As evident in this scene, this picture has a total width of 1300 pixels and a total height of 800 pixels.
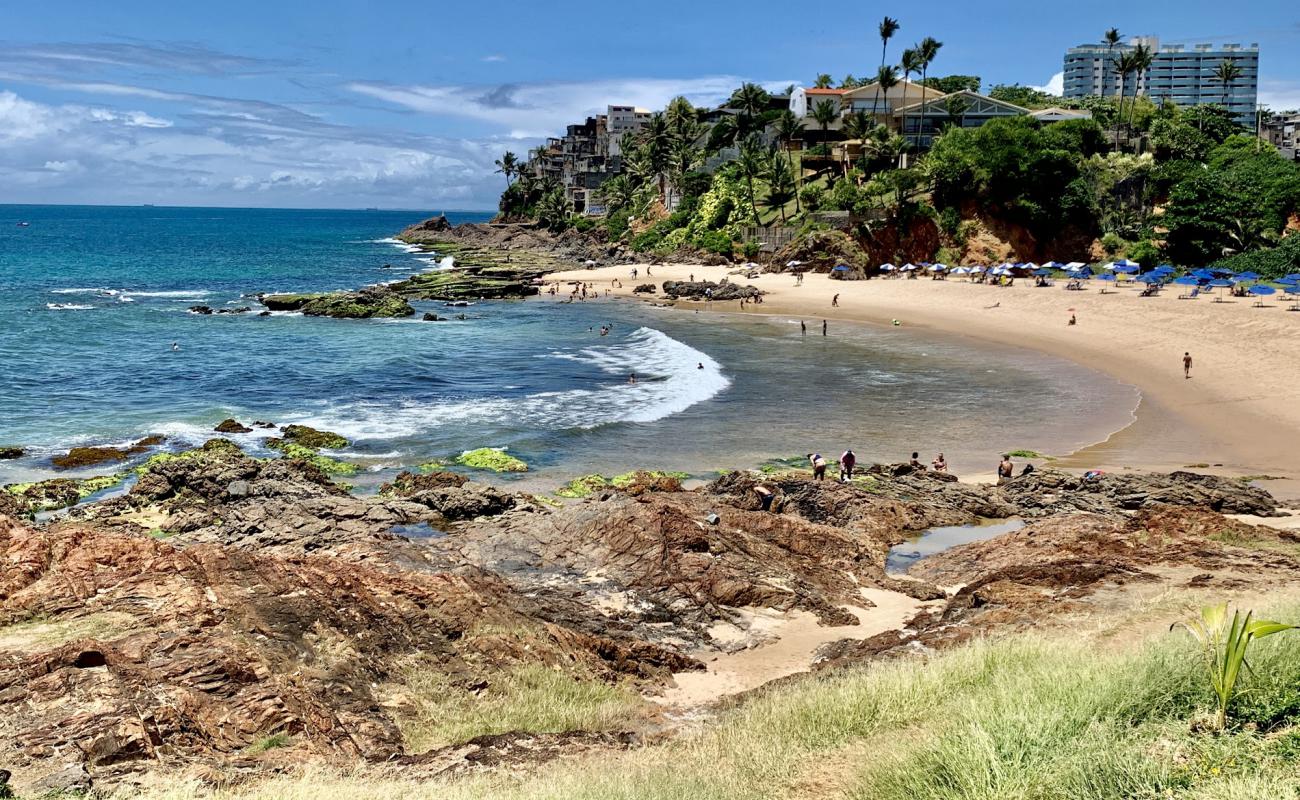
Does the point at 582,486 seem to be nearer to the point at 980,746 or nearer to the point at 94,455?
the point at 94,455

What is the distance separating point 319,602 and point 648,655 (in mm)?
4455

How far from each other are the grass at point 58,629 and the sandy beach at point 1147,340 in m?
23.8

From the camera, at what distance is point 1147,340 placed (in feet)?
151

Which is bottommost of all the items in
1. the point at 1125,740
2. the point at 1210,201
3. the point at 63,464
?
the point at 63,464

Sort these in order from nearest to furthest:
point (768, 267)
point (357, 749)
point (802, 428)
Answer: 1. point (357, 749)
2. point (802, 428)
3. point (768, 267)

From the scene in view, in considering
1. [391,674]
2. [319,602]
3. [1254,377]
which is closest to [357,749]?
[391,674]

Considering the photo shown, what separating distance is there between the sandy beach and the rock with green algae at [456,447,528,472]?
15650 millimetres

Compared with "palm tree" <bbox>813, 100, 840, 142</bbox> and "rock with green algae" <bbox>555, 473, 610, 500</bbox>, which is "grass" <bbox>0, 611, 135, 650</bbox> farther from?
"palm tree" <bbox>813, 100, 840, 142</bbox>

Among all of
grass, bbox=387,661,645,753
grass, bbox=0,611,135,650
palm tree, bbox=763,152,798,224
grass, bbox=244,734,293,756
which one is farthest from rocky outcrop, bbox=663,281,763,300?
grass, bbox=244,734,293,756

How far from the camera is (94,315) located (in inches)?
2478

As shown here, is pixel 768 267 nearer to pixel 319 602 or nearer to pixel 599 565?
pixel 599 565

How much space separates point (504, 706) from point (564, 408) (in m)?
25.3

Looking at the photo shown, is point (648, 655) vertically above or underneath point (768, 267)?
underneath

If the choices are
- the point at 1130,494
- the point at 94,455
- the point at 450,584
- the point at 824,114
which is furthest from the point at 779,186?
the point at 450,584
